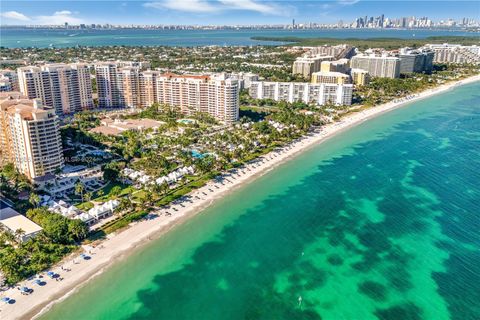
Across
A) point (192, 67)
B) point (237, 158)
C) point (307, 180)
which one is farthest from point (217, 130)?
point (192, 67)

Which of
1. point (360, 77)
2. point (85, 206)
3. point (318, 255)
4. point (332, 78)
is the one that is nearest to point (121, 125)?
point (85, 206)

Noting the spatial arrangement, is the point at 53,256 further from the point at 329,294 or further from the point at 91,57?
the point at 91,57

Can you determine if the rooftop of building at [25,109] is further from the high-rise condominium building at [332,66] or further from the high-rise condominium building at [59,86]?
the high-rise condominium building at [332,66]

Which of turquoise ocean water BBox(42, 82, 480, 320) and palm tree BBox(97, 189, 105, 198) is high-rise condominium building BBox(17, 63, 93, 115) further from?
turquoise ocean water BBox(42, 82, 480, 320)

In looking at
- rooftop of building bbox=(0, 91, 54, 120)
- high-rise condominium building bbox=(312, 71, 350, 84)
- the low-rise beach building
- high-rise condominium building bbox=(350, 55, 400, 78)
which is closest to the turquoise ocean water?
the low-rise beach building

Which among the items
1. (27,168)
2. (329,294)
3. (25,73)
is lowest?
(329,294)

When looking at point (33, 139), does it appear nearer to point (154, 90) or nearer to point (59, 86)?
point (59, 86)
